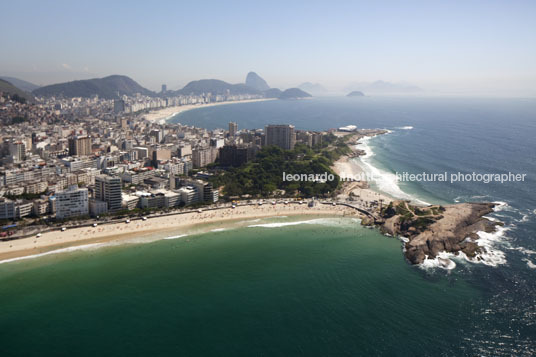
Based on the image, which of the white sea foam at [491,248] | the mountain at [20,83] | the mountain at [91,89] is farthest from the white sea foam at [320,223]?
the mountain at [20,83]

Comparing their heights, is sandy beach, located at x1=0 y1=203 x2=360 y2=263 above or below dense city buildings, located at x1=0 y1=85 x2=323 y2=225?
below

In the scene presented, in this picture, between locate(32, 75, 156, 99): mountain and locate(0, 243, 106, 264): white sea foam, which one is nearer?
locate(0, 243, 106, 264): white sea foam

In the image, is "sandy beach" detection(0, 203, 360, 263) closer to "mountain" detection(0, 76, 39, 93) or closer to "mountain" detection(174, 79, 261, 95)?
"mountain" detection(174, 79, 261, 95)

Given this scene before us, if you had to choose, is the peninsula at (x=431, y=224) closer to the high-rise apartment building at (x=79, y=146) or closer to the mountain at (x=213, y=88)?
the high-rise apartment building at (x=79, y=146)

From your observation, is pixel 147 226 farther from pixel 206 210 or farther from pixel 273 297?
pixel 273 297

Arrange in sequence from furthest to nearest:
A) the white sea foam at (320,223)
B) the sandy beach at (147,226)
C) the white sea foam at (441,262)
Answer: the white sea foam at (320,223)
the sandy beach at (147,226)
the white sea foam at (441,262)

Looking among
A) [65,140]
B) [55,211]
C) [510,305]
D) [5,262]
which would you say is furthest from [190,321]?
[65,140]

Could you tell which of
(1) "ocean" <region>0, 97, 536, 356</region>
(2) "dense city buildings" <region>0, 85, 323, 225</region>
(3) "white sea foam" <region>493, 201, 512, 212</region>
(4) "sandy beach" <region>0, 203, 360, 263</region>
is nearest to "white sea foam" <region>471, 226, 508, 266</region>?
(1) "ocean" <region>0, 97, 536, 356</region>
